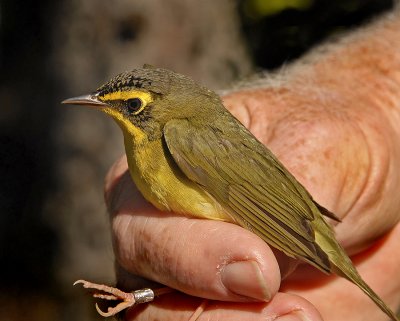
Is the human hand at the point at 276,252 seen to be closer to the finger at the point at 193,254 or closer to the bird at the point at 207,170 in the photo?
the finger at the point at 193,254

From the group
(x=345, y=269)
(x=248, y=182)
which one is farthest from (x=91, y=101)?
(x=345, y=269)

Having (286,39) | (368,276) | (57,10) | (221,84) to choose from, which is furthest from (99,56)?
(368,276)

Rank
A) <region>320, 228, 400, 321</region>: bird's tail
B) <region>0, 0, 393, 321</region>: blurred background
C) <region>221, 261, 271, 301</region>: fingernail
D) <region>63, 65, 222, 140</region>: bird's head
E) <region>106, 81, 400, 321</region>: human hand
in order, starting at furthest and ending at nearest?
<region>0, 0, 393, 321</region>: blurred background, <region>63, 65, 222, 140</region>: bird's head, <region>320, 228, 400, 321</region>: bird's tail, <region>106, 81, 400, 321</region>: human hand, <region>221, 261, 271, 301</region>: fingernail

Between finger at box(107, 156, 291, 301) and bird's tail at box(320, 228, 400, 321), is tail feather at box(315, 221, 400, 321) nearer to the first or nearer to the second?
bird's tail at box(320, 228, 400, 321)

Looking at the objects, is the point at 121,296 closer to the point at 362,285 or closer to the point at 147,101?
the point at 147,101

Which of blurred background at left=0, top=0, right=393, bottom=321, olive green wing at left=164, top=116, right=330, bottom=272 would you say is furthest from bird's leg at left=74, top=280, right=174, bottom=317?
blurred background at left=0, top=0, right=393, bottom=321

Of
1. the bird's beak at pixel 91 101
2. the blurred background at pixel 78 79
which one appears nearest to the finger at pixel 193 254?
the bird's beak at pixel 91 101
